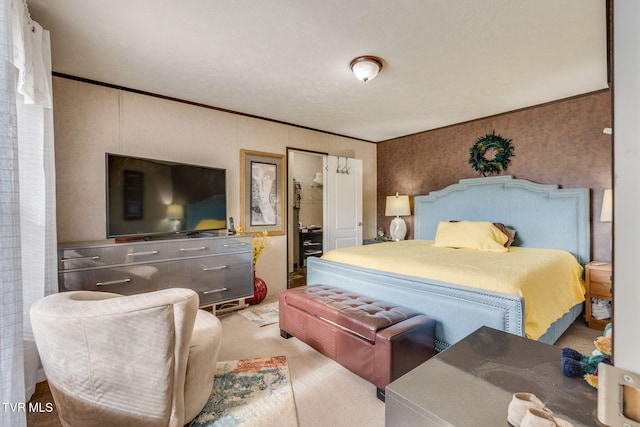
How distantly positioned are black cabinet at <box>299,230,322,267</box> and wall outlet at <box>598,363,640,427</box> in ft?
18.4

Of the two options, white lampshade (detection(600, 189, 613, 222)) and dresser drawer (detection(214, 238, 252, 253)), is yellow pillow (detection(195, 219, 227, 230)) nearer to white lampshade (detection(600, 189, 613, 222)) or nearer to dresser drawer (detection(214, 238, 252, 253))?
dresser drawer (detection(214, 238, 252, 253))

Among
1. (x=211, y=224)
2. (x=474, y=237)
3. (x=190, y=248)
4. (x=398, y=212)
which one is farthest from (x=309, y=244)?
(x=474, y=237)

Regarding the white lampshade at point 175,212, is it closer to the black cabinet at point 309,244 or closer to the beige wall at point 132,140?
the beige wall at point 132,140

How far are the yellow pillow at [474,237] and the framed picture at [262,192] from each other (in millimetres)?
2208

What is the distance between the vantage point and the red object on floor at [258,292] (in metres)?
3.69

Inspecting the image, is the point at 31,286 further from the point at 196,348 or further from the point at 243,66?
the point at 243,66

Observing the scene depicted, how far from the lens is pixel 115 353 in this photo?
1.27 m

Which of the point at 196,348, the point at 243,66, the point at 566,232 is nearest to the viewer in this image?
the point at 196,348

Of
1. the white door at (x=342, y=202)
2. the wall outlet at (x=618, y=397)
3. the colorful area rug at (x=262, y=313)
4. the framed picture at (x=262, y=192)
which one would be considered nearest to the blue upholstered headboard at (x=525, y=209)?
the white door at (x=342, y=202)

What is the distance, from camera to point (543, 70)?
270 cm

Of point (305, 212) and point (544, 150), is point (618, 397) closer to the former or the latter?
point (544, 150)

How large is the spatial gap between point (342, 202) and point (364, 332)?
3141 millimetres

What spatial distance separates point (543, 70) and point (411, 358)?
2.81 meters

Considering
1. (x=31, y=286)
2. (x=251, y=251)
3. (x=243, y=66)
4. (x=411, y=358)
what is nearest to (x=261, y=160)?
(x=251, y=251)
